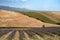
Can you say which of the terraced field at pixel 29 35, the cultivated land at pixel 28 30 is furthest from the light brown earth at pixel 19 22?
the terraced field at pixel 29 35

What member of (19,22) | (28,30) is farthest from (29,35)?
(19,22)

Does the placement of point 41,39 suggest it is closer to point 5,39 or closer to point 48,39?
point 48,39

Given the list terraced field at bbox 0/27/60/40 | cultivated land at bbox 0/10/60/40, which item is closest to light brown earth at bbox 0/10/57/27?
cultivated land at bbox 0/10/60/40

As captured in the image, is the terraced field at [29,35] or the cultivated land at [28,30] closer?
the terraced field at [29,35]

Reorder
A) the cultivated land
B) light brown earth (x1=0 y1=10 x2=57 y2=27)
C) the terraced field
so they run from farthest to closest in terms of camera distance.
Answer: light brown earth (x1=0 y1=10 x2=57 y2=27) < the cultivated land < the terraced field

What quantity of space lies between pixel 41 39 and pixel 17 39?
1.59m

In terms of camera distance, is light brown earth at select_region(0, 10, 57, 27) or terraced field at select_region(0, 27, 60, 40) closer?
terraced field at select_region(0, 27, 60, 40)

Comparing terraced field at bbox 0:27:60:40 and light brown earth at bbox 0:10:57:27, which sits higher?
terraced field at bbox 0:27:60:40

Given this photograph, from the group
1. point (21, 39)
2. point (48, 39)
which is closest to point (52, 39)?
point (48, 39)

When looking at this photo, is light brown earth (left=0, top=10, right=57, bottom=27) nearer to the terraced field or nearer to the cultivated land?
the cultivated land

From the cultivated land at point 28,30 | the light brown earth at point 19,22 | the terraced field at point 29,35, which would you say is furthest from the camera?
the light brown earth at point 19,22

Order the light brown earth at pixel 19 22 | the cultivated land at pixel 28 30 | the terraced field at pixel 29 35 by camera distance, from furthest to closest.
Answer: the light brown earth at pixel 19 22, the cultivated land at pixel 28 30, the terraced field at pixel 29 35

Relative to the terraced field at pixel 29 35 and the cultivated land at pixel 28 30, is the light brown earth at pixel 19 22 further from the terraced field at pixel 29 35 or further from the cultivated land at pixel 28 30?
the terraced field at pixel 29 35

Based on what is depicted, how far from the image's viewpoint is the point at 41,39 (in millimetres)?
11430
